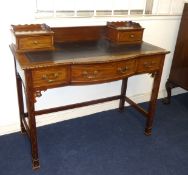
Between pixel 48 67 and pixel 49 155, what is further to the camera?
pixel 49 155

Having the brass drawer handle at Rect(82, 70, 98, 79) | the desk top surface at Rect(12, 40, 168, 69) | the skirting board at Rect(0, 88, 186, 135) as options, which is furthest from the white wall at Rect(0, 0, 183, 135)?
the brass drawer handle at Rect(82, 70, 98, 79)

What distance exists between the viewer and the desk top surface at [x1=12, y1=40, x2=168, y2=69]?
1.70m

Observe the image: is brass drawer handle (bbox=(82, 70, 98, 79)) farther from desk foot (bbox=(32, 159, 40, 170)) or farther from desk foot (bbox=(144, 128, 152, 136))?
desk foot (bbox=(144, 128, 152, 136))

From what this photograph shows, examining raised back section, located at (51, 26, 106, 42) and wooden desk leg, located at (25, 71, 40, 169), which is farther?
raised back section, located at (51, 26, 106, 42)

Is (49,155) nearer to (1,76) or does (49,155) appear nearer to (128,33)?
(1,76)

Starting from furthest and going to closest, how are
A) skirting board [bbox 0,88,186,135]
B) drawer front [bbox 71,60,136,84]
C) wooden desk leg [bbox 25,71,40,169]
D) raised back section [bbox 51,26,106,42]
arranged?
skirting board [bbox 0,88,186,135] < raised back section [bbox 51,26,106,42] < drawer front [bbox 71,60,136,84] < wooden desk leg [bbox 25,71,40,169]

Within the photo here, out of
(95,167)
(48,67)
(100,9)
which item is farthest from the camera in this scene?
(100,9)

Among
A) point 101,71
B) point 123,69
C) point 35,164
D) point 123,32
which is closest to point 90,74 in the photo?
point 101,71

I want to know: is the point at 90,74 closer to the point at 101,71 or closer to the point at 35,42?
the point at 101,71

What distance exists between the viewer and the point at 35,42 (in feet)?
6.09

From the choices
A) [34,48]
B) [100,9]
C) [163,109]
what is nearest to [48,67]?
[34,48]

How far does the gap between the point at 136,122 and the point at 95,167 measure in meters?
0.86

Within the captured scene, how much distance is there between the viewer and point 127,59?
1.92m

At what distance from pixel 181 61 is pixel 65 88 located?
1.39 metres
